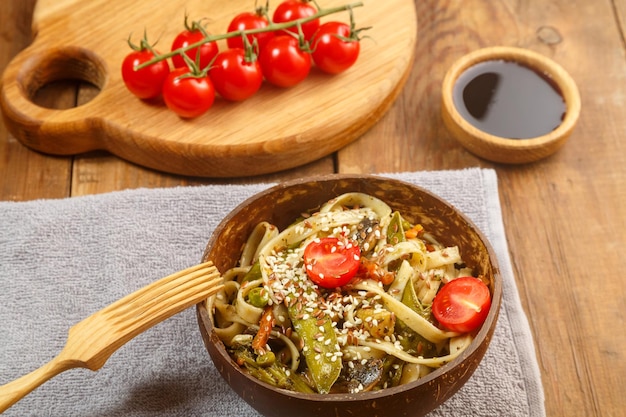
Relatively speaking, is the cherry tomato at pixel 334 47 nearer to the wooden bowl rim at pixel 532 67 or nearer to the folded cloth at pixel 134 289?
the wooden bowl rim at pixel 532 67

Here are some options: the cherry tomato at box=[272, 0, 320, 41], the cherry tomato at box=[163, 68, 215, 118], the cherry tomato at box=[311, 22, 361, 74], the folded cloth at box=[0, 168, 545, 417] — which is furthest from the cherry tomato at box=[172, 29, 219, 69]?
the folded cloth at box=[0, 168, 545, 417]

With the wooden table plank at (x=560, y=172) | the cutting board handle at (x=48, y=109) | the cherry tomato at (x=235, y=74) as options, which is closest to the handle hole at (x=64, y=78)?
the cutting board handle at (x=48, y=109)

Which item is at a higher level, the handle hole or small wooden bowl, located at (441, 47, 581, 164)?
the handle hole

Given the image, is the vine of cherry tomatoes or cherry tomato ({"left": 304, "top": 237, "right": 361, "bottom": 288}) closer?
cherry tomato ({"left": 304, "top": 237, "right": 361, "bottom": 288})

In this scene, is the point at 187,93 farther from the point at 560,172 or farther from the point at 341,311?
the point at 560,172

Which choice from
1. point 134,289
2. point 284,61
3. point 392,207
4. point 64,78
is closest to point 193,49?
point 284,61

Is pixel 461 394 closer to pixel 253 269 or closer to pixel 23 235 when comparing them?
pixel 253 269

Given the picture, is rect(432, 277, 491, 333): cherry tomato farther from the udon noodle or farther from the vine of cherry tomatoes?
the vine of cherry tomatoes

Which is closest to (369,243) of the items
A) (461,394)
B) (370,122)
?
(461,394)
